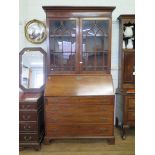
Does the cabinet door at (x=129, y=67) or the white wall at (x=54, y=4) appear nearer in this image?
the cabinet door at (x=129, y=67)

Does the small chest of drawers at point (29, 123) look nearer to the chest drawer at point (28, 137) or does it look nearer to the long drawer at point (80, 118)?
the chest drawer at point (28, 137)

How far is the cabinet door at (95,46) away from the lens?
10.1 feet

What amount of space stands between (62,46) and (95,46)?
1.67 ft

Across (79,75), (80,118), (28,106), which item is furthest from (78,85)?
(28,106)

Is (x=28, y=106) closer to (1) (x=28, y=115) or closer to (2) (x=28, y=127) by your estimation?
(1) (x=28, y=115)

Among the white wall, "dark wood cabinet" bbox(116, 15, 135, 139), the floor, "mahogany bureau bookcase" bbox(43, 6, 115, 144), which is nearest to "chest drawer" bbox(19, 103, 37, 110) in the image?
"mahogany bureau bookcase" bbox(43, 6, 115, 144)

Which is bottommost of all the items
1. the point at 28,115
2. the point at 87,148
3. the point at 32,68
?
the point at 87,148

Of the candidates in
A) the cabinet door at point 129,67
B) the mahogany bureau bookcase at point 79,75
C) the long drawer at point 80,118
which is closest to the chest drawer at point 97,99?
the mahogany bureau bookcase at point 79,75

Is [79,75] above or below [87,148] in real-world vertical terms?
above

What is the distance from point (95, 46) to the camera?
314 cm

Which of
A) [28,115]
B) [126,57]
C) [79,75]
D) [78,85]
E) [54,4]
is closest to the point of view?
[28,115]

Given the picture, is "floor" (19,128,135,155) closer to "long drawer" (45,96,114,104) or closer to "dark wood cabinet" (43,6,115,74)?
"long drawer" (45,96,114,104)

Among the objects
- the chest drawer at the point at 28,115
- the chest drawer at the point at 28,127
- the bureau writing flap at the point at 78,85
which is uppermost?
the bureau writing flap at the point at 78,85
